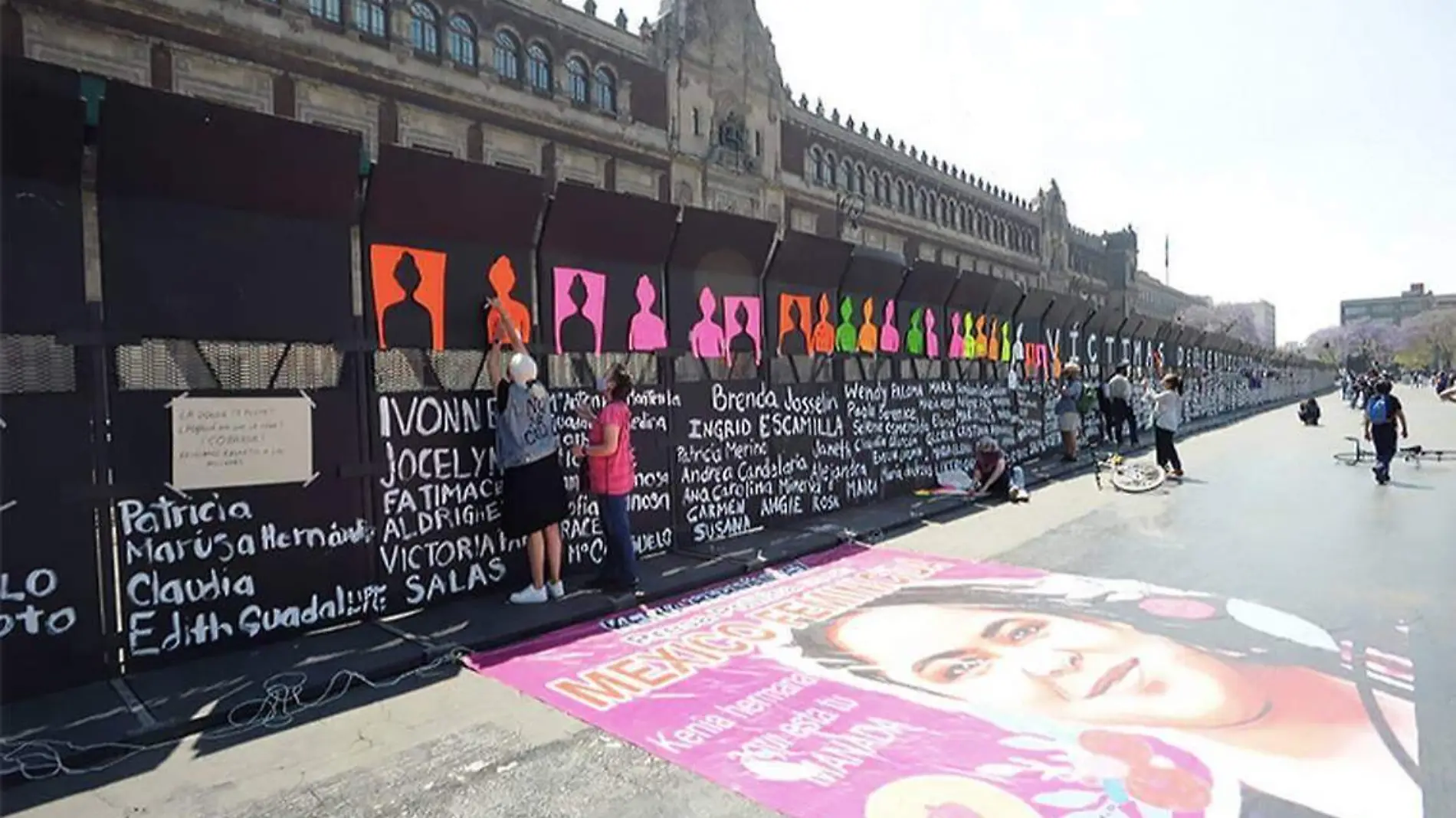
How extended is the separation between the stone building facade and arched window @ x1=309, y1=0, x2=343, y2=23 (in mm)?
60

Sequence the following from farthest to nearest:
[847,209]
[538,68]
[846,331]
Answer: [847,209] < [538,68] < [846,331]

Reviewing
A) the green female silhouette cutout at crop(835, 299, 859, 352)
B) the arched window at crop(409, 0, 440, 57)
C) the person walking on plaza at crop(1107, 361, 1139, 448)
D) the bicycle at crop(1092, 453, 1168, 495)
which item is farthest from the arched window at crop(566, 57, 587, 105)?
the bicycle at crop(1092, 453, 1168, 495)

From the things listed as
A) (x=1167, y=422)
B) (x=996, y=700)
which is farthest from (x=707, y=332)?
(x=1167, y=422)

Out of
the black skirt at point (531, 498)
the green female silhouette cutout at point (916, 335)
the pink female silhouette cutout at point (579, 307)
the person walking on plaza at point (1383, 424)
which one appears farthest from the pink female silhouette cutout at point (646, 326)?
the person walking on plaza at point (1383, 424)

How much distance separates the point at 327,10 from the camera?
27.5 m

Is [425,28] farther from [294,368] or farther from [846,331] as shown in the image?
[294,368]

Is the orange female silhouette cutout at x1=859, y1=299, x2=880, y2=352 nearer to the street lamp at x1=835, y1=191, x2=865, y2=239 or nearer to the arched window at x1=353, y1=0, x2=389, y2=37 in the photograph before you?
the arched window at x1=353, y1=0, x2=389, y2=37

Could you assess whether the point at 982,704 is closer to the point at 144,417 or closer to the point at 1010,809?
the point at 1010,809

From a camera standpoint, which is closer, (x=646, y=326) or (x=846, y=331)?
(x=646, y=326)

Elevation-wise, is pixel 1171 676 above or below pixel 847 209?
below

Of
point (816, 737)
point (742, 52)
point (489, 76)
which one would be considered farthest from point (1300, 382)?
point (816, 737)

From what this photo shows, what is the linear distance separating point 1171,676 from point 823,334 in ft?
20.1

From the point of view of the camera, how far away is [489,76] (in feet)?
105

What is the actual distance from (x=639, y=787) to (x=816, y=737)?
0.94m
